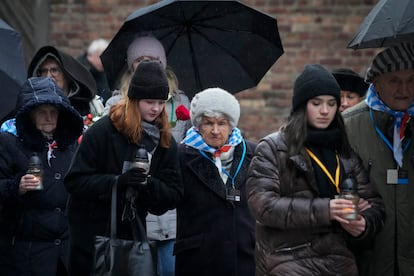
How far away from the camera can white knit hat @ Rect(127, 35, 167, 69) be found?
7.29m

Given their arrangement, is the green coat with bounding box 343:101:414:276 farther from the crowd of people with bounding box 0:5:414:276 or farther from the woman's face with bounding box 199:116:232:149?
the woman's face with bounding box 199:116:232:149

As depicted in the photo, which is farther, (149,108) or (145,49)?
(145,49)

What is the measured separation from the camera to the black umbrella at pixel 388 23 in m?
6.13

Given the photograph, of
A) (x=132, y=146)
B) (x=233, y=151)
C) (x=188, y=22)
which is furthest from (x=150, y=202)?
(x=188, y=22)

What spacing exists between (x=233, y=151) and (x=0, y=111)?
4.82ft

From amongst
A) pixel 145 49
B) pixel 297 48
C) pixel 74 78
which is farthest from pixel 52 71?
pixel 297 48

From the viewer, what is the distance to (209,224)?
670 centimetres

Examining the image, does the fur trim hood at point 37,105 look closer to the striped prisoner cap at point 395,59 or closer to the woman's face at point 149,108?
the woman's face at point 149,108

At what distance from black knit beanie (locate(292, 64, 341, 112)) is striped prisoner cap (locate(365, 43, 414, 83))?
56 centimetres

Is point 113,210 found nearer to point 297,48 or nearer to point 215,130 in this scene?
point 215,130

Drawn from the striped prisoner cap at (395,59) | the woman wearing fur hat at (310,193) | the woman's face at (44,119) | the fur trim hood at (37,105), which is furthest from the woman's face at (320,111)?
the woman's face at (44,119)

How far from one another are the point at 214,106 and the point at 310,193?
1.19 meters

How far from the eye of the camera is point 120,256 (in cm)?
596

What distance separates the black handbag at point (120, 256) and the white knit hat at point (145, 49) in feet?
4.78
